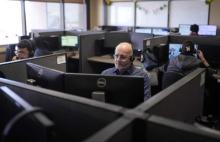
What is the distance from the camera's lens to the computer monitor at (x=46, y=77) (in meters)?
1.66

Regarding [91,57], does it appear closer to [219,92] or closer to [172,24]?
[219,92]

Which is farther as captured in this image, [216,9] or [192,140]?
[216,9]

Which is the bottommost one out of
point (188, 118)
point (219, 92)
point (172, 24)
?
point (219, 92)

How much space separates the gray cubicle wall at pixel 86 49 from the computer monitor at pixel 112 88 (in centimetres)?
305

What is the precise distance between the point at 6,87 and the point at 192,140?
34.5 inches

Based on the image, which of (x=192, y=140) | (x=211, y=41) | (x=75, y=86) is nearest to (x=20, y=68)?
(x=75, y=86)

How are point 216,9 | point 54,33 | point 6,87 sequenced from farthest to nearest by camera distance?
point 216,9, point 54,33, point 6,87

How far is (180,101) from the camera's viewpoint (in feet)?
4.32

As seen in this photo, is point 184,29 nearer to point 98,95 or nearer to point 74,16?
point 74,16

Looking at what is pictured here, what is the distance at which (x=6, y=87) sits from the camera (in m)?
1.32

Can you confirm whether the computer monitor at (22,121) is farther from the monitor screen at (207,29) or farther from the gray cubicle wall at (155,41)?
the monitor screen at (207,29)

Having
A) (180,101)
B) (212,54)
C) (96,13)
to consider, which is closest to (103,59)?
(212,54)

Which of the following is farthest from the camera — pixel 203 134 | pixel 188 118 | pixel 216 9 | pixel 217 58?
pixel 216 9

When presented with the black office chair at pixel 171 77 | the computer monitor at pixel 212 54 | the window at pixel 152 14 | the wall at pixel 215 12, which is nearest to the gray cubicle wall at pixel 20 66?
the black office chair at pixel 171 77
